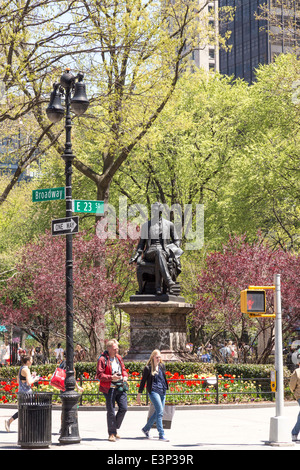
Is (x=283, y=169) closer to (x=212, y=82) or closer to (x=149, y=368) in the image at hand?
(x=212, y=82)

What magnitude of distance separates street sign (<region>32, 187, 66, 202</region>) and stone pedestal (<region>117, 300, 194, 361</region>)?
27.4 feet

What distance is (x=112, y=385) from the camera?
1264 centimetres

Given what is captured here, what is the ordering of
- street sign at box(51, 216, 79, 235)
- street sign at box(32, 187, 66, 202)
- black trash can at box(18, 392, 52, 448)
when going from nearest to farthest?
black trash can at box(18, 392, 52, 448), street sign at box(51, 216, 79, 235), street sign at box(32, 187, 66, 202)

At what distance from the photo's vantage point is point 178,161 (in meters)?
37.9

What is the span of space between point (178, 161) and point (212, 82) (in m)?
7.09

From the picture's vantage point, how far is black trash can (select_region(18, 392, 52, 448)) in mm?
11914

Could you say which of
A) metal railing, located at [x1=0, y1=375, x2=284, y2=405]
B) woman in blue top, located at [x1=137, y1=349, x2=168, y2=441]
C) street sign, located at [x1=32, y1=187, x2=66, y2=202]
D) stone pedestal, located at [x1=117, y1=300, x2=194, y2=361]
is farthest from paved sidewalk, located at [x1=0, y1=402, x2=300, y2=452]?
street sign, located at [x1=32, y1=187, x2=66, y2=202]

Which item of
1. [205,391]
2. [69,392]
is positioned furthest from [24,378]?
[205,391]

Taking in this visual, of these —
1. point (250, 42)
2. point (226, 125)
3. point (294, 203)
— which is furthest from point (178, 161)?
point (250, 42)

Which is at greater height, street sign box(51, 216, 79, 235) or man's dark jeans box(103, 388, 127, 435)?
street sign box(51, 216, 79, 235)

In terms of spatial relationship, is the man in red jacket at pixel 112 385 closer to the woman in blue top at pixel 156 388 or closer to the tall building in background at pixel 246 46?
the woman in blue top at pixel 156 388

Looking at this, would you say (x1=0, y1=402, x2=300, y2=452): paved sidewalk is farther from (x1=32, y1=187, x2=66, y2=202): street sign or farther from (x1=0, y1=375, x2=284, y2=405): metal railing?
(x1=32, y1=187, x2=66, y2=202): street sign

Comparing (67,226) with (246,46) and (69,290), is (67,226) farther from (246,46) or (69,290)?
(246,46)

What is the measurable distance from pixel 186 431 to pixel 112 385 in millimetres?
2246
